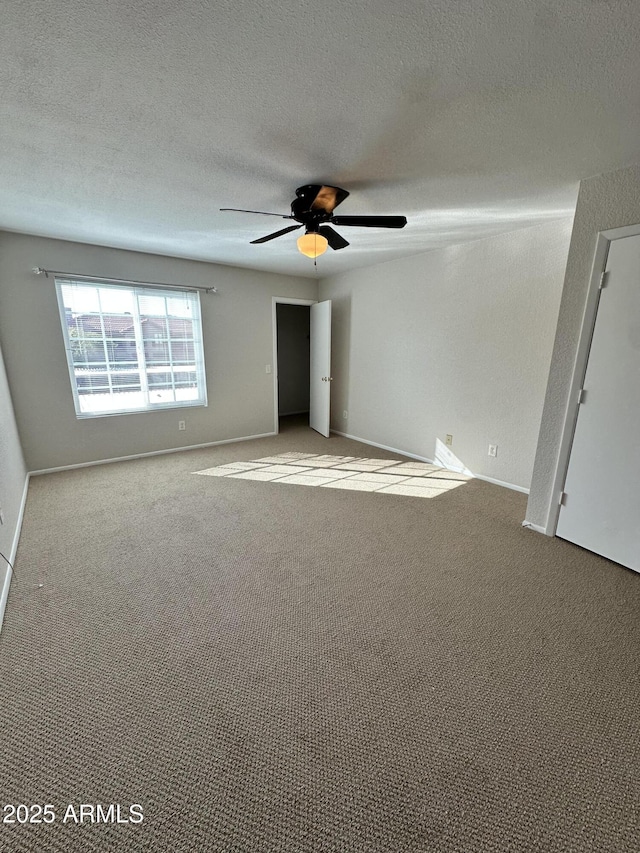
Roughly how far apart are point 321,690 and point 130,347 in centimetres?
395

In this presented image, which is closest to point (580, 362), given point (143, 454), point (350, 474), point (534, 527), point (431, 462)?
point (534, 527)

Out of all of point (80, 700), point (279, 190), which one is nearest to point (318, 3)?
point (279, 190)

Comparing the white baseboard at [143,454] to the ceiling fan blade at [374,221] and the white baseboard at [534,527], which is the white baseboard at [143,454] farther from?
the white baseboard at [534,527]

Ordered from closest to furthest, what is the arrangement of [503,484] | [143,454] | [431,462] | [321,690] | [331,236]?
1. [321,690]
2. [331,236]
3. [503,484]
4. [431,462]
5. [143,454]

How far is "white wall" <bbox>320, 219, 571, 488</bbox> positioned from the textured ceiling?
67cm

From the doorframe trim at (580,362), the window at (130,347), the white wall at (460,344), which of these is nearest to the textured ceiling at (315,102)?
the doorframe trim at (580,362)

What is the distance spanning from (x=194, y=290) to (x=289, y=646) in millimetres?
4006

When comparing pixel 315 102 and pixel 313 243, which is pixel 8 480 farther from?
pixel 315 102

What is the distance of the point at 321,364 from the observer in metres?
4.99

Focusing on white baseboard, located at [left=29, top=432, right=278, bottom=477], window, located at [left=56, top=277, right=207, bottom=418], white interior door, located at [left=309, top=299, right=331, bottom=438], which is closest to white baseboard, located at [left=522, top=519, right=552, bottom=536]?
white interior door, located at [left=309, top=299, right=331, bottom=438]

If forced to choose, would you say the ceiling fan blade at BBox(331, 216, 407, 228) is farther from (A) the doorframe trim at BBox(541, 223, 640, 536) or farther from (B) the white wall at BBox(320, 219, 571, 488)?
(B) the white wall at BBox(320, 219, 571, 488)

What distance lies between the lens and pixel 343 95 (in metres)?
1.35

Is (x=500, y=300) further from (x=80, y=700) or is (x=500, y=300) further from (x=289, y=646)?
(x=80, y=700)

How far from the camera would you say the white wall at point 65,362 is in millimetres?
3301
